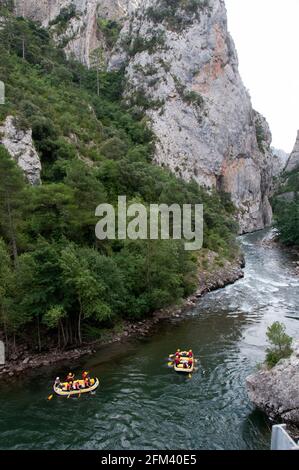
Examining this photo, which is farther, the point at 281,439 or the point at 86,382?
the point at 86,382

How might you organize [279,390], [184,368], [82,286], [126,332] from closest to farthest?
[279,390] < [184,368] < [82,286] < [126,332]

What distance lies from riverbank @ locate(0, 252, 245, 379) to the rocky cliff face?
44.9 m

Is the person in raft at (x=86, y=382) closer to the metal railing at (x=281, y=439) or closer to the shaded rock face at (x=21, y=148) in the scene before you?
the metal railing at (x=281, y=439)

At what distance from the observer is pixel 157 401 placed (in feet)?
76.6

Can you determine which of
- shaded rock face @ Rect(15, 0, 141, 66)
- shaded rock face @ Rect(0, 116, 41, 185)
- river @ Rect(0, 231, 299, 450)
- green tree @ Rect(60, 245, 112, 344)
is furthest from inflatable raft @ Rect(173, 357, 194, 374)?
shaded rock face @ Rect(15, 0, 141, 66)

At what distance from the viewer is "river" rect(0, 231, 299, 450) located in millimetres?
19562

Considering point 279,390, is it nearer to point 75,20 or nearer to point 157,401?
point 157,401

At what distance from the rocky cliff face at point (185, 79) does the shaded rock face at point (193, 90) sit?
26cm

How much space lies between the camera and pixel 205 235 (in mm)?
62812

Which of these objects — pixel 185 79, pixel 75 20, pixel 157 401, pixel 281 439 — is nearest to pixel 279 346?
pixel 157 401

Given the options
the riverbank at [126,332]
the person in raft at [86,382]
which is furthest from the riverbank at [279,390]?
the riverbank at [126,332]

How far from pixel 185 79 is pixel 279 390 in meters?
97.9

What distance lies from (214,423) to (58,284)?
1597cm

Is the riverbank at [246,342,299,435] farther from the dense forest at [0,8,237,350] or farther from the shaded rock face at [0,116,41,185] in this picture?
the shaded rock face at [0,116,41,185]
